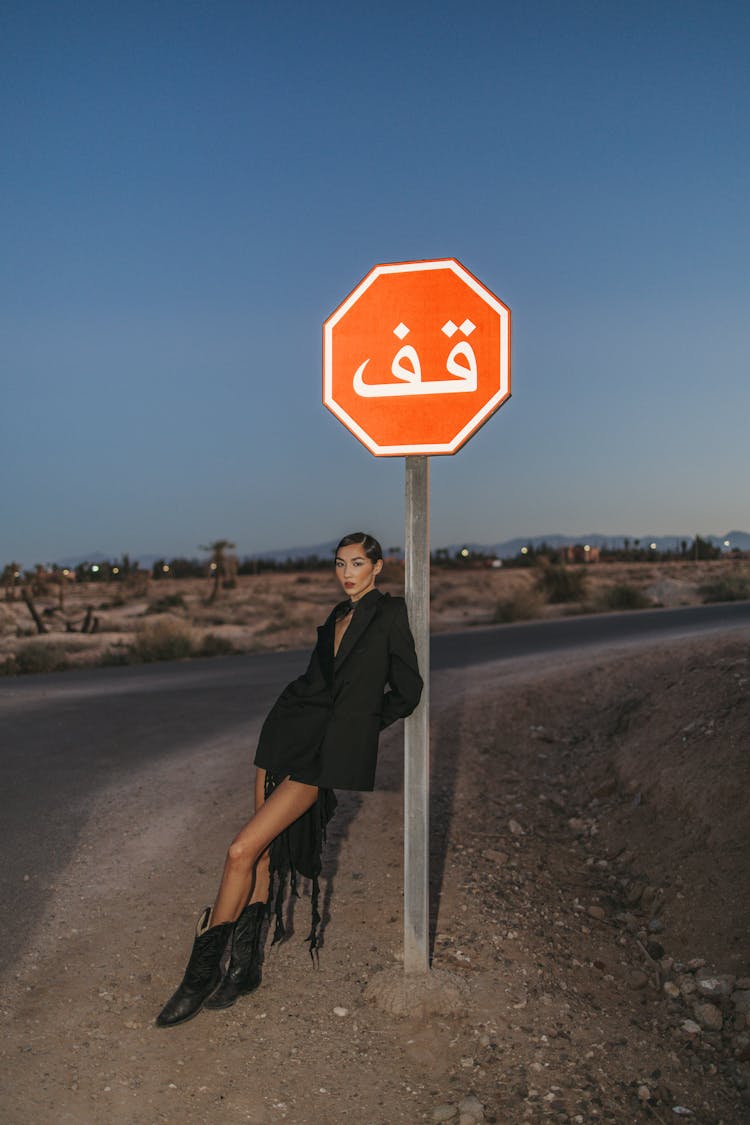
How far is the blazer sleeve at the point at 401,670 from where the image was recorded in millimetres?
4047

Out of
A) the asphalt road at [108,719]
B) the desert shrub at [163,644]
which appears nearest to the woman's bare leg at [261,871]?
the asphalt road at [108,719]

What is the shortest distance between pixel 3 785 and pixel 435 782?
11.7 ft

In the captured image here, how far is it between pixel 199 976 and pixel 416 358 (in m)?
2.75

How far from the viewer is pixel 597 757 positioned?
8.45 metres

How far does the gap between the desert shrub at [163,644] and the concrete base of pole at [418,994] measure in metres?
15.3

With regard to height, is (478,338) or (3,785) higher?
(478,338)

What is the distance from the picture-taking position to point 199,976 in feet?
13.2

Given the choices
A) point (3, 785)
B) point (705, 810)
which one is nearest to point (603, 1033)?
point (705, 810)

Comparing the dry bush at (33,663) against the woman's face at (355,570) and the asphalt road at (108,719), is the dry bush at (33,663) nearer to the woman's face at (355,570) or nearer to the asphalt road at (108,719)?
the asphalt road at (108,719)

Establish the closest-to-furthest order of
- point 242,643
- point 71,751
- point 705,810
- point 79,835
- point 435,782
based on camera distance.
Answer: point 705,810, point 79,835, point 435,782, point 71,751, point 242,643

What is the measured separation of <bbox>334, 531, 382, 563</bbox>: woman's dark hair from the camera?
14.0ft

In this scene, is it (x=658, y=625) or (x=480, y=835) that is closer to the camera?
(x=480, y=835)

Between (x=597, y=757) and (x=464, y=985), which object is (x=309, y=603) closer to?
(x=597, y=757)

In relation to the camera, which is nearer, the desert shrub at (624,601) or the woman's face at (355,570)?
the woman's face at (355,570)
